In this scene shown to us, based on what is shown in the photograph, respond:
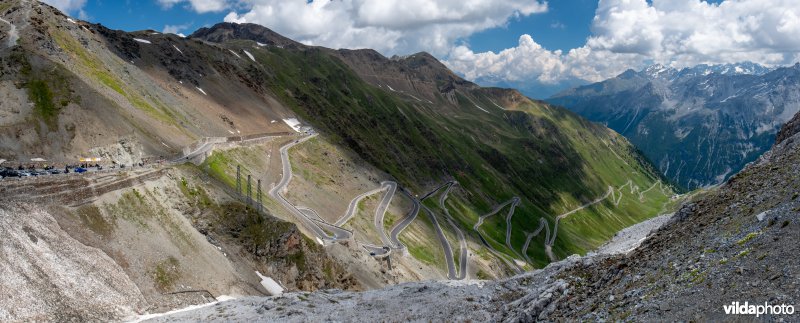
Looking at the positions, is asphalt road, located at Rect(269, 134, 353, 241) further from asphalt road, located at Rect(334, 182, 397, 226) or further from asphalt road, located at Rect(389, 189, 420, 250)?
asphalt road, located at Rect(389, 189, 420, 250)

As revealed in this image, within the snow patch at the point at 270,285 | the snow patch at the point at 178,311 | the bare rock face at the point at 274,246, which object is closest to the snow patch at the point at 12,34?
the bare rock face at the point at 274,246

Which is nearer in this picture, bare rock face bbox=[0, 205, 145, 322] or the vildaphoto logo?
the vildaphoto logo

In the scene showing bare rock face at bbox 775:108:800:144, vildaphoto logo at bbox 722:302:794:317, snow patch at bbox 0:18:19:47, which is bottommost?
vildaphoto logo at bbox 722:302:794:317

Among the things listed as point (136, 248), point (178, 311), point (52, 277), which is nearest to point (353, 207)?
point (136, 248)

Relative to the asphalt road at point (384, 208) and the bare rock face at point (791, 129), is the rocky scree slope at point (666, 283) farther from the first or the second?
the asphalt road at point (384, 208)

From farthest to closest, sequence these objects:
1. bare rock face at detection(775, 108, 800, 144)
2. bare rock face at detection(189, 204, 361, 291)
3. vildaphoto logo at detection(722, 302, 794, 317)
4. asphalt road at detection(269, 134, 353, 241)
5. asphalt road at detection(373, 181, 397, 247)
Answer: asphalt road at detection(373, 181, 397, 247), asphalt road at detection(269, 134, 353, 241), bare rock face at detection(189, 204, 361, 291), bare rock face at detection(775, 108, 800, 144), vildaphoto logo at detection(722, 302, 794, 317)

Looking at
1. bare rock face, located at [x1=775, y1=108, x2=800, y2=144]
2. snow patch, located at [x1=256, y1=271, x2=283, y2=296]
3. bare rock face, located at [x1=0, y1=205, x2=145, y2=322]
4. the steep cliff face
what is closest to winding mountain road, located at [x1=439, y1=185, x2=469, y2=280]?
the steep cliff face

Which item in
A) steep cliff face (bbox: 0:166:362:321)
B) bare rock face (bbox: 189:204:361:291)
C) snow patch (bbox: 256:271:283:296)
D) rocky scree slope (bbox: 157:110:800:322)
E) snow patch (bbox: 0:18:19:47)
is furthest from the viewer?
snow patch (bbox: 0:18:19:47)

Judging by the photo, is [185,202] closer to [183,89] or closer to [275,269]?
[275,269]
